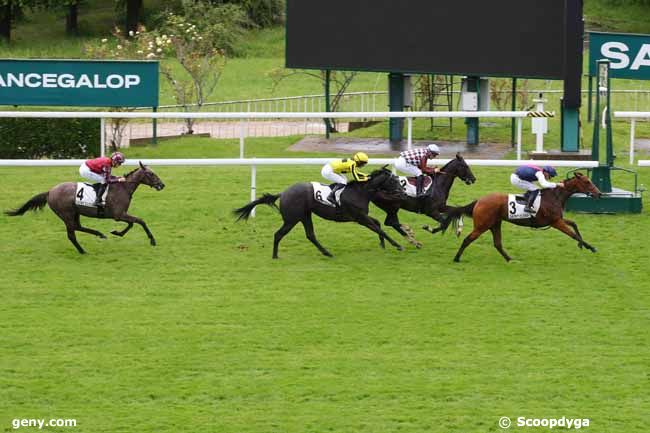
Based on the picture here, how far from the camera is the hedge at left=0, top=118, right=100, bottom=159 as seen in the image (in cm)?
1706

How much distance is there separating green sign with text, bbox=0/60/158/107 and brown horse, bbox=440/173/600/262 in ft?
22.2

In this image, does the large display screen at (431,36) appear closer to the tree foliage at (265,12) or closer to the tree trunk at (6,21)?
the tree foliage at (265,12)

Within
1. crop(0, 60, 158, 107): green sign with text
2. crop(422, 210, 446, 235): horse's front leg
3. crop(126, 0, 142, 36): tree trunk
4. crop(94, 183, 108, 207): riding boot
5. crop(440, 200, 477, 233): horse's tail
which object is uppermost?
crop(126, 0, 142, 36): tree trunk

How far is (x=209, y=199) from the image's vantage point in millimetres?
14609

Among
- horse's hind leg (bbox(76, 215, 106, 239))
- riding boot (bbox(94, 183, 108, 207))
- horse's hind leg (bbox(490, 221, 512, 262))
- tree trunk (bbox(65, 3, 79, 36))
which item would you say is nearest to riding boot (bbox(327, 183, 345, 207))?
horse's hind leg (bbox(490, 221, 512, 262))

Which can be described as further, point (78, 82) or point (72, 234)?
point (78, 82)

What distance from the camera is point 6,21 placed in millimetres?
37312

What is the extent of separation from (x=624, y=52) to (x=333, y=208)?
5.98 metres

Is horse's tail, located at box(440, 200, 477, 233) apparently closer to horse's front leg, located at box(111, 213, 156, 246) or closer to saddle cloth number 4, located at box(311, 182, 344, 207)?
saddle cloth number 4, located at box(311, 182, 344, 207)

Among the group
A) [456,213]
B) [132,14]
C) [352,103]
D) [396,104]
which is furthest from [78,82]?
[132,14]

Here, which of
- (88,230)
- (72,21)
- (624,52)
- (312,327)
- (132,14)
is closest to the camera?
(312,327)

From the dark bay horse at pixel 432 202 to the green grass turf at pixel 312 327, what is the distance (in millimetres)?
321

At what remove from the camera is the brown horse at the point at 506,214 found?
480 inches

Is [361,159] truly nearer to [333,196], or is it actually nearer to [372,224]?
[333,196]
